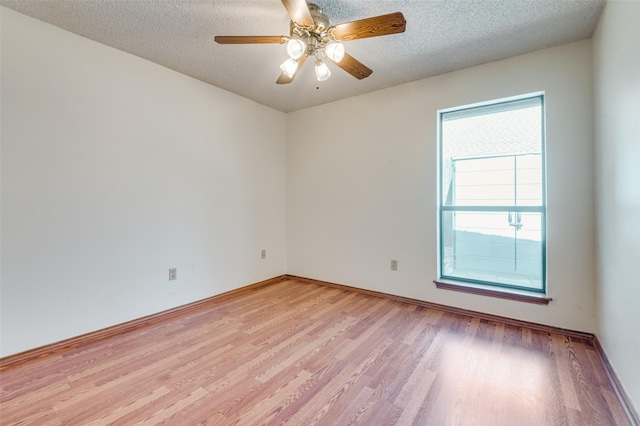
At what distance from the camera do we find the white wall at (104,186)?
199cm

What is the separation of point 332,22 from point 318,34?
0.36 m

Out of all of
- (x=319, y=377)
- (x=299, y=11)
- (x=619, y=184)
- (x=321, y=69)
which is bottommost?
(x=319, y=377)

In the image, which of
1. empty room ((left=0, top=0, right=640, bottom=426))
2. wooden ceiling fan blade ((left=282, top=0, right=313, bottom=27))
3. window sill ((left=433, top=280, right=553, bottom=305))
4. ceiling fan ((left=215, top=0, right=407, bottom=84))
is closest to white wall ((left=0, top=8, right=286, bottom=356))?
empty room ((left=0, top=0, right=640, bottom=426))

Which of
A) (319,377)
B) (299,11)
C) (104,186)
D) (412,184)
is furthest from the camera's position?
(412,184)

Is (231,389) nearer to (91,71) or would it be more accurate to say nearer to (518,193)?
(91,71)

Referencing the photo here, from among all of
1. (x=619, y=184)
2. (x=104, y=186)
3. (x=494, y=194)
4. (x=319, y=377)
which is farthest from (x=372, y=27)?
(x=104, y=186)

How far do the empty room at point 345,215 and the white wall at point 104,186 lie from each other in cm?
2

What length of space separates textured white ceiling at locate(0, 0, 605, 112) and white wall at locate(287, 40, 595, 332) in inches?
9.6

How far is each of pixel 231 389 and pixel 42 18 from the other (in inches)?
113

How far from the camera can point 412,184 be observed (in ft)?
10.1

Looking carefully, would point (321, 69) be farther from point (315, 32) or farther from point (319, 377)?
point (319, 377)

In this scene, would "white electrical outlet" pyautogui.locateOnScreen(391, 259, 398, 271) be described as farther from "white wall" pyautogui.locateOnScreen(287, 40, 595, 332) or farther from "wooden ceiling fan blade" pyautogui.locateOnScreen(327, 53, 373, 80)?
"wooden ceiling fan blade" pyautogui.locateOnScreen(327, 53, 373, 80)

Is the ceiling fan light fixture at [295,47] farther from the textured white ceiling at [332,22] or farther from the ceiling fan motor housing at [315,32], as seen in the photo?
the textured white ceiling at [332,22]

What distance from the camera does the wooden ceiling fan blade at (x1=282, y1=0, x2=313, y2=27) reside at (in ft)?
5.10
